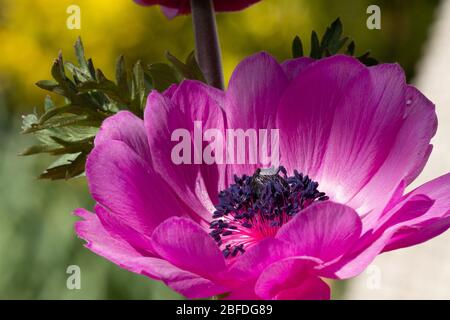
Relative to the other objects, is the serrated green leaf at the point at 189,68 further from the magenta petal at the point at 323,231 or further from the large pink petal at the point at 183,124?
the magenta petal at the point at 323,231

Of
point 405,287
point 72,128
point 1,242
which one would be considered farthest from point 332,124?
point 405,287

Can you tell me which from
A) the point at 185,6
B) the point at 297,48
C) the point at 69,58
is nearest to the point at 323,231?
the point at 297,48

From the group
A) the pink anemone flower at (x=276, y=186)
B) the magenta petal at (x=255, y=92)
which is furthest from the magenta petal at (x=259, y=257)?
the magenta petal at (x=255, y=92)

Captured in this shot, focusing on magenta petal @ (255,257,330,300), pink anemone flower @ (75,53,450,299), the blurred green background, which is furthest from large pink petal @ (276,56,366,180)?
the blurred green background

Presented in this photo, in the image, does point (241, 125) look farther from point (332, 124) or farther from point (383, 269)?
point (383, 269)

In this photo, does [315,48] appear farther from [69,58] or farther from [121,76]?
[69,58]

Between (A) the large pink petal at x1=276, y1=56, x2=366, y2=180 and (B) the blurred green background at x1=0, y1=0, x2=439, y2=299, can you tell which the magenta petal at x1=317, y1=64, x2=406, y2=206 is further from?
(B) the blurred green background at x1=0, y1=0, x2=439, y2=299
